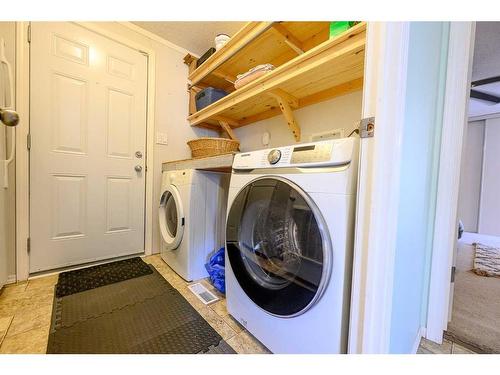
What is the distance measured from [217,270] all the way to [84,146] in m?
1.43

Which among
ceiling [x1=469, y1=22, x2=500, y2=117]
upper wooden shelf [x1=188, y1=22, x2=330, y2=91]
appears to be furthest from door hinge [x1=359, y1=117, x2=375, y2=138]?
ceiling [x1=469, y1=22, x2=500, y2=117]

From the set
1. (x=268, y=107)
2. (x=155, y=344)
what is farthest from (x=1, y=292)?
(x=268, y=107)

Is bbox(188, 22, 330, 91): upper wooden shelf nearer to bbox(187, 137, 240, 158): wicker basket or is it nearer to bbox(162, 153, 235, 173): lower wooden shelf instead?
bbox(187, 137, 240, 158): wicker basket

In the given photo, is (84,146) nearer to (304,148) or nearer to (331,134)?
(304,148)

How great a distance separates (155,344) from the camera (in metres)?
0.91

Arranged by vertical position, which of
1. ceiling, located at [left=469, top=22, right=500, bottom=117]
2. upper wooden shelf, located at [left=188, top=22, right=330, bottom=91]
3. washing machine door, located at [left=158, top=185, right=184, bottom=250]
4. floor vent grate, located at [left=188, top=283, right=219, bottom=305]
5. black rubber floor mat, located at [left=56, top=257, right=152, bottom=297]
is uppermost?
ceiling, located at [left=469, top=22, right=500, bottom=117]

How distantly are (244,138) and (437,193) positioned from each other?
1528mm

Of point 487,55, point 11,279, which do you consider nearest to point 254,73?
point 11,279

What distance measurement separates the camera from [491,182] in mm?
3406

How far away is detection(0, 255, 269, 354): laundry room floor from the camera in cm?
90

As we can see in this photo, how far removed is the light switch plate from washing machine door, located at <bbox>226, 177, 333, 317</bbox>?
1.35m

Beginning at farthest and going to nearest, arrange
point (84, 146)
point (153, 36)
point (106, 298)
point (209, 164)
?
1. point (153, 36)
2. point (84, 146)
3. point (209, 164)
4. point (106, 298)

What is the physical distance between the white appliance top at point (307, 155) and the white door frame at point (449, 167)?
26.0 inches
